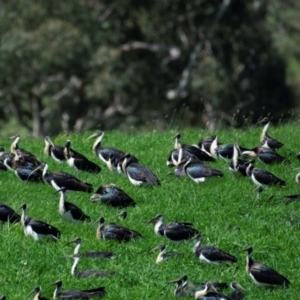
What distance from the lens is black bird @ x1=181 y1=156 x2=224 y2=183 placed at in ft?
48.4

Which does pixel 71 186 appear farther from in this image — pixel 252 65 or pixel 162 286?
pixel 252 65

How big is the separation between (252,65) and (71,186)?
102 ft

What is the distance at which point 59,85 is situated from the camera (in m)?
44.3

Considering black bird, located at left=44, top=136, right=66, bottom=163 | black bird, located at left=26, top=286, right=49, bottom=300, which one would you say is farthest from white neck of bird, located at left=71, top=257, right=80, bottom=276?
black bird, located at left=44, top=136, right=66, bottom=163

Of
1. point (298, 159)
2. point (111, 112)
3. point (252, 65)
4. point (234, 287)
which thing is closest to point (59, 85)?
point (111, 112)

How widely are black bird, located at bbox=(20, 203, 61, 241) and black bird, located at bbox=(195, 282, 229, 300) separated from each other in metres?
2.44

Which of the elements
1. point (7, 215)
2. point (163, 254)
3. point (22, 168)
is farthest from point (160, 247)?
point (22, 168)

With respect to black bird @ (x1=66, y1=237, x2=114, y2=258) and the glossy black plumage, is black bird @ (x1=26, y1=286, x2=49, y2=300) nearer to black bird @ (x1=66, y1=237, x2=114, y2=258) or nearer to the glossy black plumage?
black bird @ (x1=66, y1=237, x2=114, y2=258)

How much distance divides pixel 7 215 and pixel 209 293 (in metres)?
3.47

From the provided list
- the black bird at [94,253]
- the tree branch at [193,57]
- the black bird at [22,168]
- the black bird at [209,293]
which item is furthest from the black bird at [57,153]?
the tree branch at [193,57]

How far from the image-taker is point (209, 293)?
10.4 m

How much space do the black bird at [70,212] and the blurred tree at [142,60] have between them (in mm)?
28679

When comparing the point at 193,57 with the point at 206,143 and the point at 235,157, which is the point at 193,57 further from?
the point at 235,157

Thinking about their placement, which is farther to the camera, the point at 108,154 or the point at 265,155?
the point at 265,155
